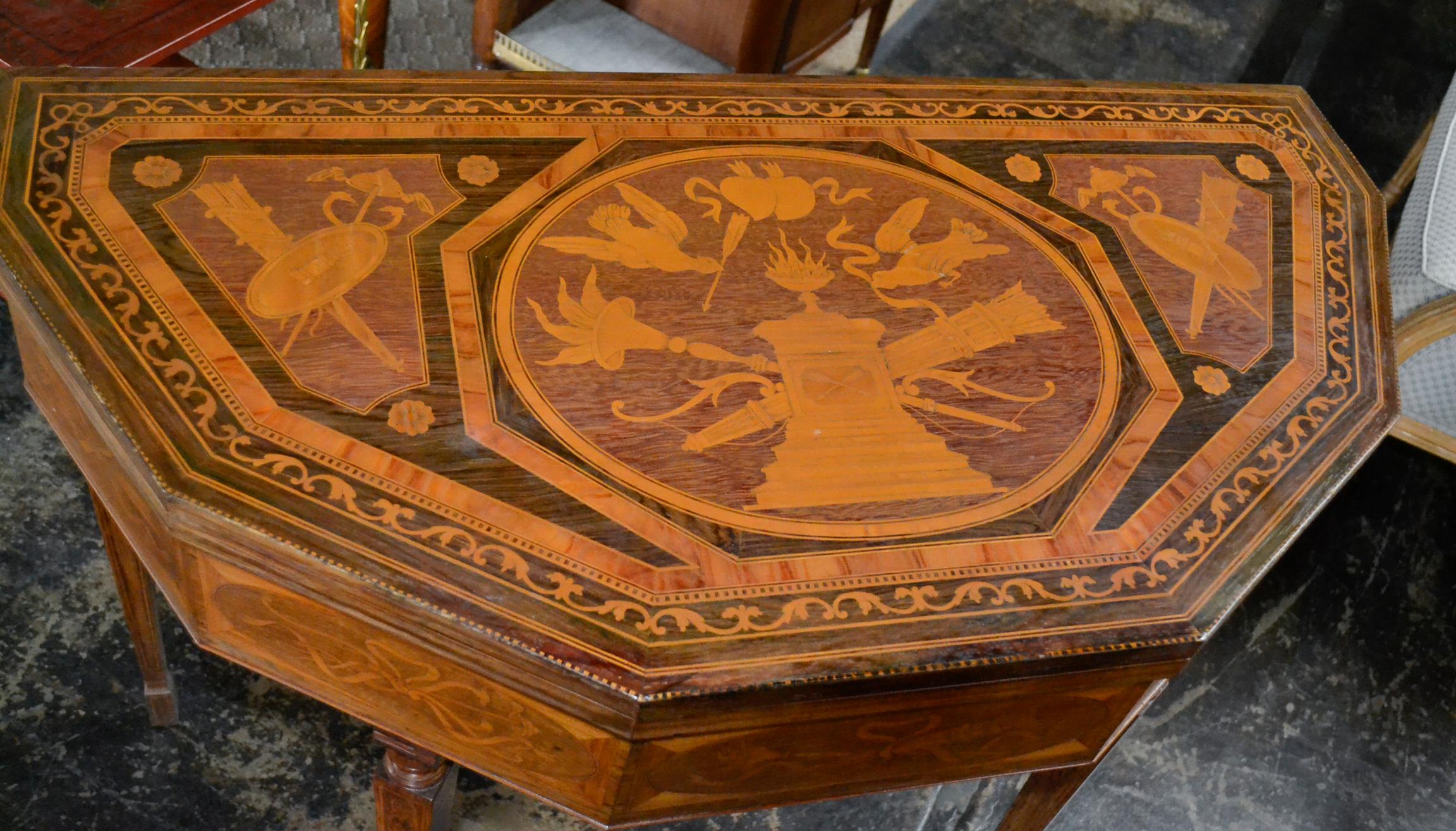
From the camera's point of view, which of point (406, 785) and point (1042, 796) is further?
point (1042, 796)

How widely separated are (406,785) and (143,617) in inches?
26.2

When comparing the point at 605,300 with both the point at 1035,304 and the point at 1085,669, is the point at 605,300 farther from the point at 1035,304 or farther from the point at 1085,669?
the point at 1085,669

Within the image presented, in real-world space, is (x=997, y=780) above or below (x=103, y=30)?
below

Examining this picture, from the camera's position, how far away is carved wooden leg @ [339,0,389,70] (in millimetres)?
2631

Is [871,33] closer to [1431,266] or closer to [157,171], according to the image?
[1431,266]

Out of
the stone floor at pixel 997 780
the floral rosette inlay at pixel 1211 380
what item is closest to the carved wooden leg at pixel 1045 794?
the stone floor at pixel 997 780

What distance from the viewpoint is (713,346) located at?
63.6 inches

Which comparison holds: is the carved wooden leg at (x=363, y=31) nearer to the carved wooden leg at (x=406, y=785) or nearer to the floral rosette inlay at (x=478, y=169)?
the floral rosette inlay at (x=478, y=169)

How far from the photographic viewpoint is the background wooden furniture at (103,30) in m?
2.12

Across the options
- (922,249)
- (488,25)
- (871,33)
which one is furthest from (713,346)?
(871,33)

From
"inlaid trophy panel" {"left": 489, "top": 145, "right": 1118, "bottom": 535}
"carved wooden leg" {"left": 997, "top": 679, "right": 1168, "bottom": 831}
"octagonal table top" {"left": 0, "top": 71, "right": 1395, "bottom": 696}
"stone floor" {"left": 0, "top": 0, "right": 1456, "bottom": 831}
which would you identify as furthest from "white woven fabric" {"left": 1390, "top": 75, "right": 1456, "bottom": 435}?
"carved wooden leg" {"left": 997, "top": 679, "right": 1168, "bottom": 831}

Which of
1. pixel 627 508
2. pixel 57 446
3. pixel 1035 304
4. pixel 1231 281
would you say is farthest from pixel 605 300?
pixel 57 446

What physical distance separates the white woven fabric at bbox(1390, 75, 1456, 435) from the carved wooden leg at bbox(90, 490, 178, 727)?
2328mm

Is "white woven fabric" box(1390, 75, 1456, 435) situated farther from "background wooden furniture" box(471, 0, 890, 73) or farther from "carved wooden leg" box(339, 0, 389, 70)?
"carved wooden leg" box(339, 0, 389, 70)
